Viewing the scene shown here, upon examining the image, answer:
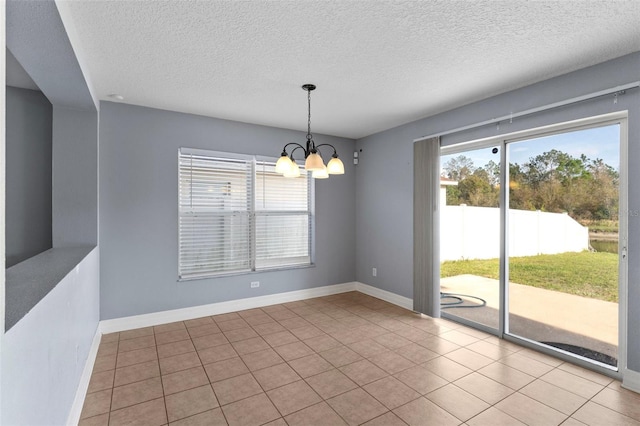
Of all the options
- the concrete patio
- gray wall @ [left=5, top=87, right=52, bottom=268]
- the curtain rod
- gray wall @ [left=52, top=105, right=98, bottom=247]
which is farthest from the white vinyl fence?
gray wall @ [left=5, top=87, right=52, bottom=268]

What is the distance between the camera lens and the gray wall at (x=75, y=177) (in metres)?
3.17

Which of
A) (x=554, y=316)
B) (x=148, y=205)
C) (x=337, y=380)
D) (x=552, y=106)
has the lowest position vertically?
(x=337, y=380)

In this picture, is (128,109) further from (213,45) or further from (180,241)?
(213,45)

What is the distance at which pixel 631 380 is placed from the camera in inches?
99.3

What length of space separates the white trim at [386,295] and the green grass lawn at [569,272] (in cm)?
118

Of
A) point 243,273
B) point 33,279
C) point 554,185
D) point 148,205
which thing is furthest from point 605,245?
point 148,205

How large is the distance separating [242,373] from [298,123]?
324 cm

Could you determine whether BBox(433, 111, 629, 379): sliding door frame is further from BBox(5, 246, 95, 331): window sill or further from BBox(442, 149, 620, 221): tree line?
BBox(5, 246, 95, 331): window sill

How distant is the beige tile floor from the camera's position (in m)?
2.24

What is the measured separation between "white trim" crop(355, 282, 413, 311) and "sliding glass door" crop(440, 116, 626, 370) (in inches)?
22.6

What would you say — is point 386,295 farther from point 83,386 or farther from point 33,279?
point 33,279

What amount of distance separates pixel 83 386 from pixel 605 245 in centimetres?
444

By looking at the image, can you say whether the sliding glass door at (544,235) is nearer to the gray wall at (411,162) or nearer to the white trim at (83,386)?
the gray wall at (411,162)

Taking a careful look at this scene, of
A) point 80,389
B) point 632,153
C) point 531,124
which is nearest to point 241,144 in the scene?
point 80,389
